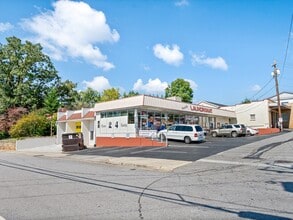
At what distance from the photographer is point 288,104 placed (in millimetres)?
52094

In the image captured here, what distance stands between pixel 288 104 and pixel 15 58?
4895cm

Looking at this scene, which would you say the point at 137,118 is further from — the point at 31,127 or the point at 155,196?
the point at 155,196

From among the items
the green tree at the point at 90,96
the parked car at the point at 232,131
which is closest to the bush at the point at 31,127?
the parked car at the point at 232,131

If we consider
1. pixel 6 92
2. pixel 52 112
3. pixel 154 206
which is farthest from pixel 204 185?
pixel 6 92

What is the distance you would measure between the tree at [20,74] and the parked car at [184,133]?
3028cm

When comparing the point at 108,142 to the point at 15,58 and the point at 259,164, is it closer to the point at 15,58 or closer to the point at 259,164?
the point at 259,164

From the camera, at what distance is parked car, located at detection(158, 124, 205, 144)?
2783 cm

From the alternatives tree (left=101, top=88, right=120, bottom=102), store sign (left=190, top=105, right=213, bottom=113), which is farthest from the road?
tree (left=101, top=88, right=120, bottom=102)

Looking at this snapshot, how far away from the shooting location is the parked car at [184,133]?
91.3ft

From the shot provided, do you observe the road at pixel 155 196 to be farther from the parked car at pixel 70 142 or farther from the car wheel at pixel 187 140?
the parked car at pixel 70 142

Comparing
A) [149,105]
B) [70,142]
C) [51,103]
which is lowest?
[70,142]

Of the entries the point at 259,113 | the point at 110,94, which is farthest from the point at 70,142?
the point at 110,94

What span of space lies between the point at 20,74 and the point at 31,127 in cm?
1209

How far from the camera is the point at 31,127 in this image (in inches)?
1704
